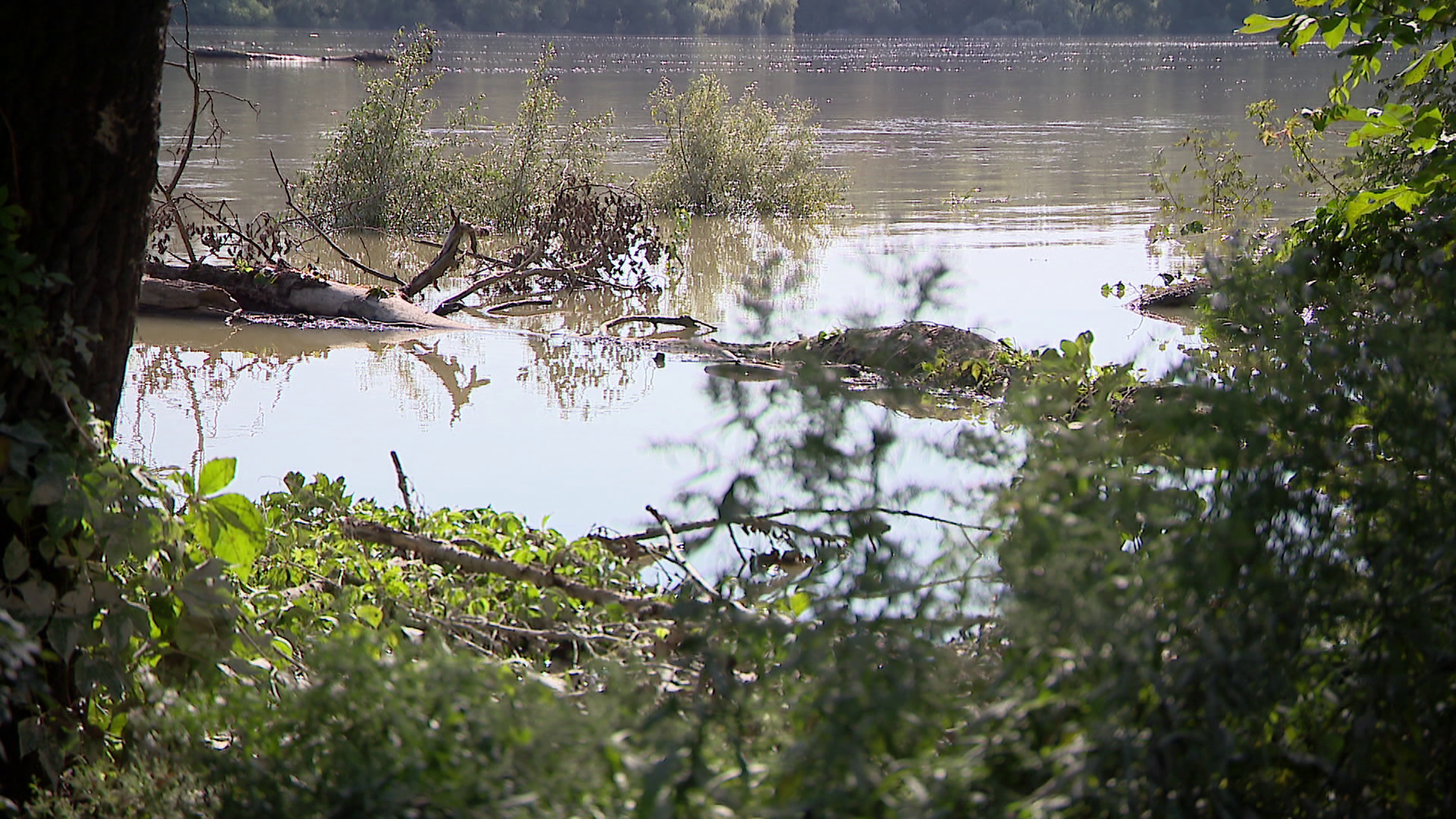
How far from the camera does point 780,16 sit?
3750 inches

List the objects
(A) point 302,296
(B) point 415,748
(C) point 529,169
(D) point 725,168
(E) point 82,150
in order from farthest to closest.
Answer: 1. (D) point 725,168
2. (C) point 529,169
3. (A) point 302,296
4. (E) point 82,150
5. (B) point 415,748

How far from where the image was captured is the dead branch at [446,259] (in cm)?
1057

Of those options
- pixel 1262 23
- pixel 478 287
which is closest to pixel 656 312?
pixel 478 287

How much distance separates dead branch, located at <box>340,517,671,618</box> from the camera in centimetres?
366

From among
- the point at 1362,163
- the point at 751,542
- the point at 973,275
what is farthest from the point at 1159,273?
the point at 751,542

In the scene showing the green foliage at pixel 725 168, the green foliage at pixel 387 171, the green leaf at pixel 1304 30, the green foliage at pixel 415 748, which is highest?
the green foliage at pixel 725 168

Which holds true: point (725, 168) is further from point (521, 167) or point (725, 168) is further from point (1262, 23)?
point (1262, 23)

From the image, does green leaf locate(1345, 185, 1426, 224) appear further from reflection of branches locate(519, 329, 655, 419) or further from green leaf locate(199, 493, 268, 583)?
reflection of branches locate(519, 329, 655, 419)

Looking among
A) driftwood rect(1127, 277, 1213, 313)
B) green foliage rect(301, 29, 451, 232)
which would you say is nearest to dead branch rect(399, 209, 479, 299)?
green foliage rect(301, 29, 451, 232)

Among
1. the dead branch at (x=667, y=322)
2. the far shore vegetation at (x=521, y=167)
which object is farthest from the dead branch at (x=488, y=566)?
the far shore vegetation at (x=521, y=167)

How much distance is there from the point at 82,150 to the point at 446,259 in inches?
313

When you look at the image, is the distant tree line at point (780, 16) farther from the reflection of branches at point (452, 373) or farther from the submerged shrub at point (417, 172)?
the reflection of branches at point (452, 373)

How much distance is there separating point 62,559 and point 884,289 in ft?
6.12

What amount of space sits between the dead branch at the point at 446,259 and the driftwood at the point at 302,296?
0.35 metres
